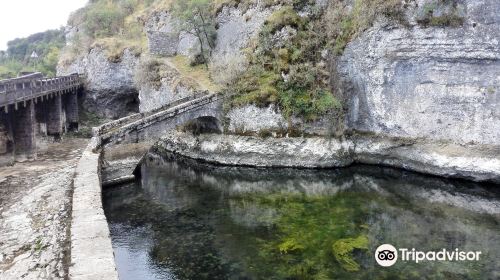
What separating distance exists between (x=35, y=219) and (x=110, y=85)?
32.8 meters

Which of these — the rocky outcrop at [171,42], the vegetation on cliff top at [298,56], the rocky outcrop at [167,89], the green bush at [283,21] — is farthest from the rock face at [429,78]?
the rocky outcrop at [171,42]

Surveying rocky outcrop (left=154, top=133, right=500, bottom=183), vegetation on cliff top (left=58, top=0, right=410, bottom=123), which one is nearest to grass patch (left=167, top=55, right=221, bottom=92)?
vegetation on cliff top (left=58, top=0, right=410, bottom=123)

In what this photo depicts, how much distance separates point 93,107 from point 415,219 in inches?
1547

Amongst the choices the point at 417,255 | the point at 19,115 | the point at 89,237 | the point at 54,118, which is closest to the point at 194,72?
the point at 54,118

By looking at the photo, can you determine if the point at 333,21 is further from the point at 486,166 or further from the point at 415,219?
the point at 415,219

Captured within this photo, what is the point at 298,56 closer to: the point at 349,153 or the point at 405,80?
the point at 405,80

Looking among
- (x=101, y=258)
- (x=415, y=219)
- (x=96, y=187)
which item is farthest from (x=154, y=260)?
(x=415, y=219)

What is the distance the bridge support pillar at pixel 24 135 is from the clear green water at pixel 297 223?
7.44 metres

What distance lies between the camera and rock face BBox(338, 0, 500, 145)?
25109 millimetres

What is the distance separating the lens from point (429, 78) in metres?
27.2

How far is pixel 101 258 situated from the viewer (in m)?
11.2

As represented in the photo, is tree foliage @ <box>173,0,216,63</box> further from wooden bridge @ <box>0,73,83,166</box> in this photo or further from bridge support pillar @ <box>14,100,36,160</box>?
bridge support pillar @ <box>14,100,36,160</box>

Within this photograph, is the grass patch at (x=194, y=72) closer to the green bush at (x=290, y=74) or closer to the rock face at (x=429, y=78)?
the green bush at (x=290, y=74)

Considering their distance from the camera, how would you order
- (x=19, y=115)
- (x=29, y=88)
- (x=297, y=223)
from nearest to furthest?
(x=297, y=223)
(x=19, y=115)
(x=29, y=88)
